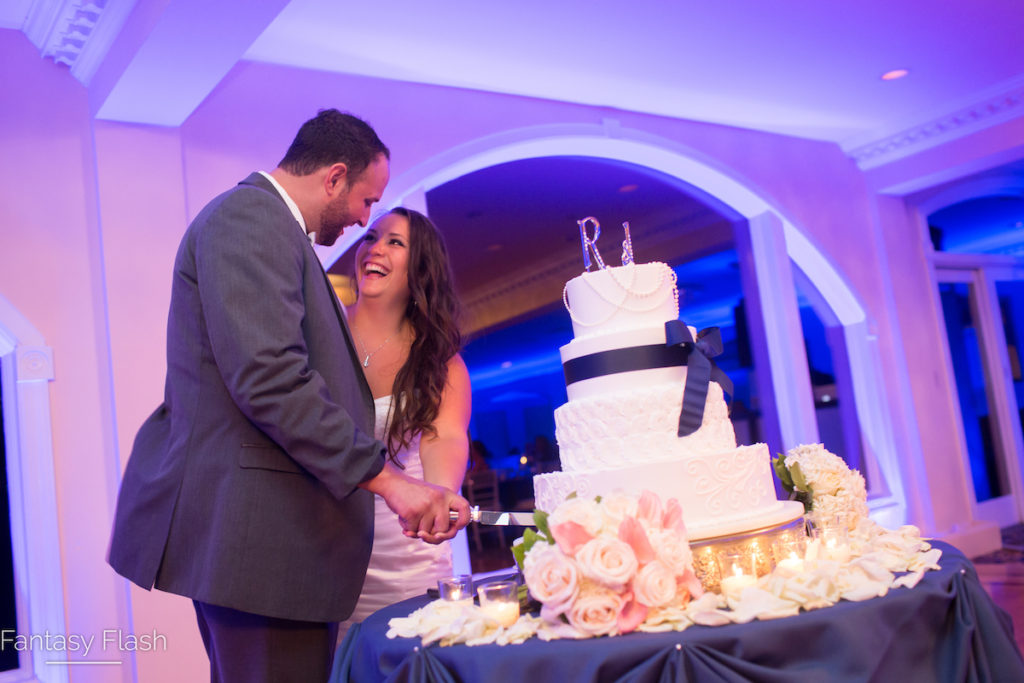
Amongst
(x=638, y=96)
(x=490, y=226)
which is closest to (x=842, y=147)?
(x=638, y=96)

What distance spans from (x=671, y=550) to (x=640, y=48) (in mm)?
4577

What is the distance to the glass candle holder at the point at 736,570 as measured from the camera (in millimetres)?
1584

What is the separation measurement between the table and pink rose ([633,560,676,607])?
0.19 feet

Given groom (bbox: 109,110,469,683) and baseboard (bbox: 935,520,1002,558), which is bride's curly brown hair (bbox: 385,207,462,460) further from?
baseboard (bbox: 935,520,1002,558)

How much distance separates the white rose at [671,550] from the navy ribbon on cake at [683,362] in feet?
1.56

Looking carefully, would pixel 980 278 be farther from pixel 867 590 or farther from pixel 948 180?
pixel 867 590

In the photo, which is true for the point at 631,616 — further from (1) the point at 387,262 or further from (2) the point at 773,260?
(2) the point at 773,260

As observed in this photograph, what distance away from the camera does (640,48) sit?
5.49 meters

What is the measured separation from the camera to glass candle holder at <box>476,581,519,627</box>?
1636mm

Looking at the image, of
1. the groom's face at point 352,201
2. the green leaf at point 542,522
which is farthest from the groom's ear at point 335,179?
the green leaf at point 542,522

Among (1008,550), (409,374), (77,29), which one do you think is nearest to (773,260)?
(1008,550)

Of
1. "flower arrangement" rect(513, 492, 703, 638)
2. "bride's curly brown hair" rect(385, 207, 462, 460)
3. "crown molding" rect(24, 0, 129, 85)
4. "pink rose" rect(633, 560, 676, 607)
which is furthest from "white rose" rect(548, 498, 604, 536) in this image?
"crown molding" rect(24, 0, 129, 85)

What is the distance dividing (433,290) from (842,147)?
6294mm

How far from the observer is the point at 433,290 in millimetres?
2832
